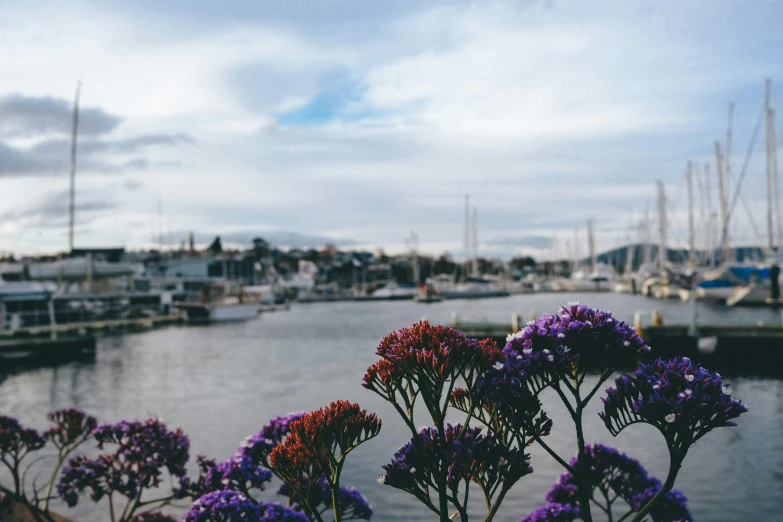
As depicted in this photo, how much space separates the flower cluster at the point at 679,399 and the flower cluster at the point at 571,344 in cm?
19

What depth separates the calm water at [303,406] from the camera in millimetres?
19906

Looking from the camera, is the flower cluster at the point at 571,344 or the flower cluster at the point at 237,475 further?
the flower cluster at the point at 237,475

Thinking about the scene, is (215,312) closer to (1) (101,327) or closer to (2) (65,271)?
(2) (65,271)

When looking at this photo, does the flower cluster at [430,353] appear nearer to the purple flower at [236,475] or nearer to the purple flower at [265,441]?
the purple flower at [265,441]

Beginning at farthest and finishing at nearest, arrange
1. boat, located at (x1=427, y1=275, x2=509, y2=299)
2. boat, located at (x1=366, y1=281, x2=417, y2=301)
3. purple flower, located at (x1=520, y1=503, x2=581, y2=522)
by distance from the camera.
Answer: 1. boat, located at (x1=366, y1=281, x2=417, y2=301)
2. boat, located at (x1=427, y1=275, x2=509, y2=299)
3. purple flower, located at (x1=520, y1=503, x2=581, y2=522)

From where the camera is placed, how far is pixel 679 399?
453cm

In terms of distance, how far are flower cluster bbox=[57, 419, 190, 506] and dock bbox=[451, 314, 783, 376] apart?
3267 centimetres

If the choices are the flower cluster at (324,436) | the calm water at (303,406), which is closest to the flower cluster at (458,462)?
the flower cluster at (324,436)

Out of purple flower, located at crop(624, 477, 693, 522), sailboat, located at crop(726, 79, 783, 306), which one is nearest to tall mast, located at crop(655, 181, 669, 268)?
sailboat, located at crop(726, 79, 783, 306)

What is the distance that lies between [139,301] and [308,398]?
8363 cm

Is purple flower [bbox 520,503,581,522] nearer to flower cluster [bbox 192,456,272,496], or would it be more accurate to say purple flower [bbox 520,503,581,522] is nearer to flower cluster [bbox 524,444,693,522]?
flower cluster [bbox 524,444,693,522]

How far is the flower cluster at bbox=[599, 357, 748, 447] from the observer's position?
4508mm

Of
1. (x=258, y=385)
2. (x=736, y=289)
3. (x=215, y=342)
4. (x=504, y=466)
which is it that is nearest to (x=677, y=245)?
(x=736, y=289)

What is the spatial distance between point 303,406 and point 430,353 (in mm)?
30618
